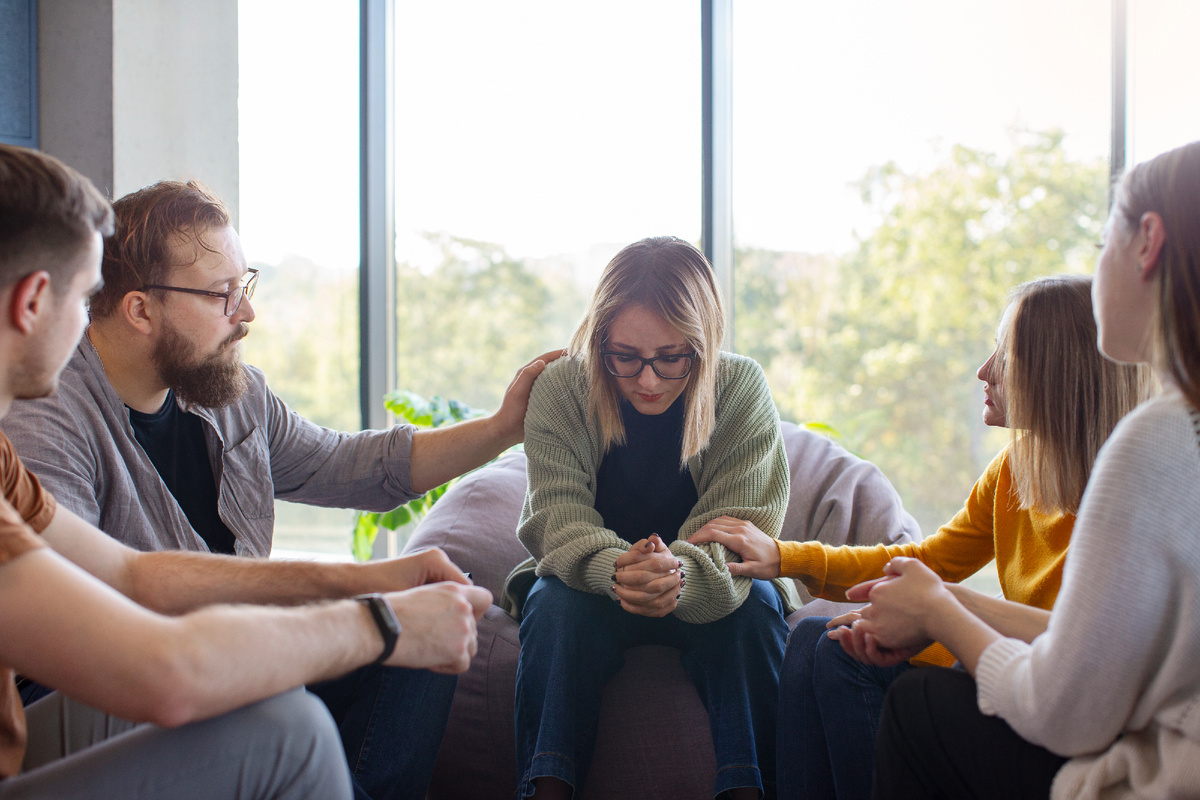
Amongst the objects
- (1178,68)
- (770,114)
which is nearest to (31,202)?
(770,114)

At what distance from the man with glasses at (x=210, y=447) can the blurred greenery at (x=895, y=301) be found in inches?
57.9

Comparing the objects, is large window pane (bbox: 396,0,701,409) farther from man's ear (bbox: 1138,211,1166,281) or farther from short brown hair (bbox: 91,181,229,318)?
man's ear (bbox: 1138,211,1166,281)

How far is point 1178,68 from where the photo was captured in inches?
101

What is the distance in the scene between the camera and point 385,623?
3.57 ft

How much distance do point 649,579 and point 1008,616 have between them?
0.58 m

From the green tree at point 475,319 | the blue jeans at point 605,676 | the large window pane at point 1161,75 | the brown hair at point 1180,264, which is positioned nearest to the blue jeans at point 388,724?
the blue jeans at point 605,676

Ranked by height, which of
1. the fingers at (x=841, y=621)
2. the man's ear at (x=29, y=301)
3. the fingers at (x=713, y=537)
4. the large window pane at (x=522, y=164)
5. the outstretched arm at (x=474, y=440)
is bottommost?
the fingers at (x=841, y=621)

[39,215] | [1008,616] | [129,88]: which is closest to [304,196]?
[129,88]

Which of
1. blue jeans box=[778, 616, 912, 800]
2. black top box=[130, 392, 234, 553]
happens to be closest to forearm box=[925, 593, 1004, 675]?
blue jeans box=[778, 616, 912, 800]

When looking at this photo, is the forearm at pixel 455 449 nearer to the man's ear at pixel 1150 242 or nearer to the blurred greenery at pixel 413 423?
the blurred greenery at pixel 413 423

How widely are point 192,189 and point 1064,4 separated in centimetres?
264

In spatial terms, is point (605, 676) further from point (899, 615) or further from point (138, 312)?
point (138, 312)

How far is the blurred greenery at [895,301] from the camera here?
114 inches

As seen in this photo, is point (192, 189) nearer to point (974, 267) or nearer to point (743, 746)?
point (743, 746)
